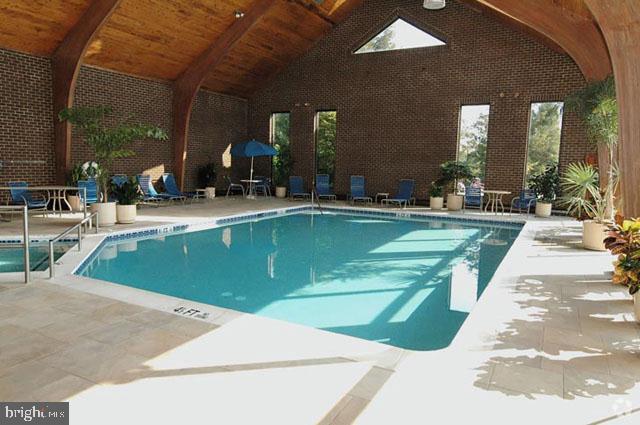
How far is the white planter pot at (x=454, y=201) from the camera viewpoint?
11.3 metres

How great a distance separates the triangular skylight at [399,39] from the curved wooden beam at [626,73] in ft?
29.3

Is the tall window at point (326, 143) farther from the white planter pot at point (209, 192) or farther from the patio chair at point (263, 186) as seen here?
the white planter pot at point (209, 192)

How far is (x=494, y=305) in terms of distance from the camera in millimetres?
3721

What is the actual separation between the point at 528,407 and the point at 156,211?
359 inches

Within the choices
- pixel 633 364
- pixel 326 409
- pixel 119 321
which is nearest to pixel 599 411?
pixel 633 364

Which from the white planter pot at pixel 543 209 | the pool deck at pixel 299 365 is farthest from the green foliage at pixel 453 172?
the pool deck at pixel 299 365

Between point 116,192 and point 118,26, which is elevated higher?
point 118,26

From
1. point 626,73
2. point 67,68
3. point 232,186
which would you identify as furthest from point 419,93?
point 626,73

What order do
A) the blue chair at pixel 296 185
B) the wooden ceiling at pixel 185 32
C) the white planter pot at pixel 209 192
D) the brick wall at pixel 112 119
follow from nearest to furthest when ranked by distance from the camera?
the wooden ceiling at pixel 185 32, the brick wall at pixel 112 119, the white planter pot at pixel 209 192, the blue chair at pixel 296 185

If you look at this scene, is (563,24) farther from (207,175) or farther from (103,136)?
(207,175)

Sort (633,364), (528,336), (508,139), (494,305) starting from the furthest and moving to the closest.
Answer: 1. (508,139)
2. (494,305)
3. (528,336)
4. (633,364)

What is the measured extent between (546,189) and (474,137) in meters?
2.46

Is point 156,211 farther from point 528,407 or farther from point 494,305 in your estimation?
point 528,407

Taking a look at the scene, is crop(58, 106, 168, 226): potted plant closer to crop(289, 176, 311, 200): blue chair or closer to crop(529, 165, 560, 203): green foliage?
crop(289, 176, 311, 200): blue chair
